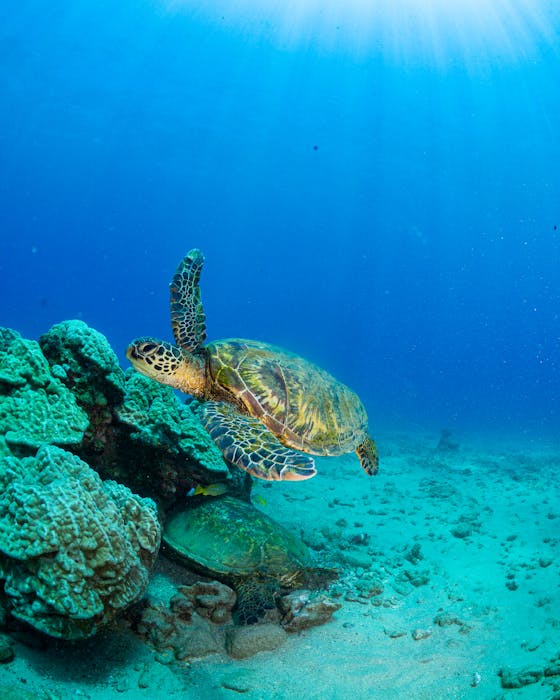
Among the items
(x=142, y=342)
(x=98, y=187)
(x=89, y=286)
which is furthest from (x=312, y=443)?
(x=89, y=286)

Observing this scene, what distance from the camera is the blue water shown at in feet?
148

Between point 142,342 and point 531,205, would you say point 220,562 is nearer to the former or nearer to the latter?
point 142,342

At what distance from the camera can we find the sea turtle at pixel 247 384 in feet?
14.5

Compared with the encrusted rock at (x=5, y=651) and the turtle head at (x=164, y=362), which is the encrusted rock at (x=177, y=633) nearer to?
the encrusted rock at (x=5, y=651)

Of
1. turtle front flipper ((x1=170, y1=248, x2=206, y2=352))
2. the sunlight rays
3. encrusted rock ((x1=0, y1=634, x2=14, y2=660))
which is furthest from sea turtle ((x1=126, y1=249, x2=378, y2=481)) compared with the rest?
the sunlight rays

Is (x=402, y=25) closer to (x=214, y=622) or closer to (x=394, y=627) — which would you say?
(x=394, y=627)

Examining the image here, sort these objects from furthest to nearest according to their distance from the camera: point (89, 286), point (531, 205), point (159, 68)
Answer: point (89, 286) < point (531, 205) < point (159, 68)

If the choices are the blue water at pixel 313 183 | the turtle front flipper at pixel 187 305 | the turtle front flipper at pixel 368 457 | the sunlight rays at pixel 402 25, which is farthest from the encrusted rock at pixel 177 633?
the sunlight rays at pixel 402 25

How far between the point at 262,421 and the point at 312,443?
23.5 inches

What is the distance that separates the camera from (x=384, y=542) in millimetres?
6031

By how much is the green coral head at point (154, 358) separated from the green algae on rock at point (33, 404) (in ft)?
2.40

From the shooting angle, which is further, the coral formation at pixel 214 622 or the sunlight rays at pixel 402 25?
the sunlight rays at pixel 402 25

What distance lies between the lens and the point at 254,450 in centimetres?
365

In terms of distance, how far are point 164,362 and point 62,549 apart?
221 centimetres
